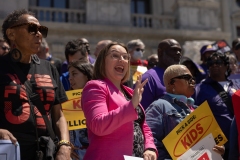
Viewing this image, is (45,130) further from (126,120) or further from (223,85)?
(223,85)

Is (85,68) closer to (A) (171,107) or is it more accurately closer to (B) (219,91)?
(A) (171,107)

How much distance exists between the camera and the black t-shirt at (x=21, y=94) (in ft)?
8.82

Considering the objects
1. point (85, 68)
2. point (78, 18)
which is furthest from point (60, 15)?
point (85, 68)

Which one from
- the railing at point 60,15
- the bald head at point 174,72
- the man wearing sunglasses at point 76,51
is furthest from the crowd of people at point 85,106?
the railing at point 60,15

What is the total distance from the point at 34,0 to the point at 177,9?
555cm

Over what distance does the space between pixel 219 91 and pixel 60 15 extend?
29.5 feet

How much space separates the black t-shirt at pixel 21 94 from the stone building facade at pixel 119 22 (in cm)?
869

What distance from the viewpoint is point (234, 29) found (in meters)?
18.6

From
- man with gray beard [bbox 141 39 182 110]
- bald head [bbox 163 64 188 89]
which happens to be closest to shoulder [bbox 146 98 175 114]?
bald head [bbox 163 64 188 89]

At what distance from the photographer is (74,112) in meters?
4.35

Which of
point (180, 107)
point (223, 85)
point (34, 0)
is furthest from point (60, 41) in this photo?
point (180, 107)

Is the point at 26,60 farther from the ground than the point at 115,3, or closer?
closer

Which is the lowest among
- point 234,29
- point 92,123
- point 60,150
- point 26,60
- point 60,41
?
point 60,150

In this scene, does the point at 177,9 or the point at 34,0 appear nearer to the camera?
the point at 177,9
